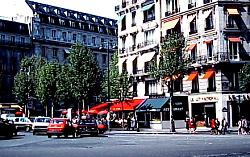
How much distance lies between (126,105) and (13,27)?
34521 millimetres

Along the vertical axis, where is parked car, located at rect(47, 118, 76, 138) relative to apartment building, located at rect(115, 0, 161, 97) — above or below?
below

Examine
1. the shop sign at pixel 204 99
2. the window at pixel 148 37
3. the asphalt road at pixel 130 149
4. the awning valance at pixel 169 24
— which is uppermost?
the awning valance at pixel 169 24

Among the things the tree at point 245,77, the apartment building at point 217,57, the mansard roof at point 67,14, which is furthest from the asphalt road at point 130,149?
the mansard roof at point 67,14

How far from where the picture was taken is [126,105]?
53.8 meters

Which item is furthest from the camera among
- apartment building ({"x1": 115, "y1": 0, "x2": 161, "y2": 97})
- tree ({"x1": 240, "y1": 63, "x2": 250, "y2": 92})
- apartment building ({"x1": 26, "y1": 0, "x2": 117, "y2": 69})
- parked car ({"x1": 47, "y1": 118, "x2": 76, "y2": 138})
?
apartment building ({"x1": 26, "y1": 0, "x2": 117, "y2": 69})

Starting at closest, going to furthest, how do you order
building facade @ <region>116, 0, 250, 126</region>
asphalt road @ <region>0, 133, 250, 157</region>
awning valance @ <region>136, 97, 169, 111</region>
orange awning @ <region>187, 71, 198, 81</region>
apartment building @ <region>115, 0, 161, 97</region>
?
asphalt road @ <region>0, 133, 250, 157</region> → building facade @ <region>116, 0, 250, 126</region> → orange awning @ <region>187, 71, 198, 81</region> → awning valance @ <region>136, 97, 169, 111</region> → apartment building @ <region>115, 0, 161, 97</region>

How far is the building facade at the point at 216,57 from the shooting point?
45.5m

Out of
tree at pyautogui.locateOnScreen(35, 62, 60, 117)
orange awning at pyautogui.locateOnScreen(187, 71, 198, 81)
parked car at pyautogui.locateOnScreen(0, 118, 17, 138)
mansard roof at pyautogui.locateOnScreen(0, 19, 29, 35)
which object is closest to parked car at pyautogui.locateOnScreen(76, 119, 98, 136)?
parked car at pyautogui.locateOnScreen(0, 118, 17, 138)

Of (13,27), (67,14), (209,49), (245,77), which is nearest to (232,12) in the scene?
(209,49)

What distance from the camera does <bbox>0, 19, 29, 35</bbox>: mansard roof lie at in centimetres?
7756

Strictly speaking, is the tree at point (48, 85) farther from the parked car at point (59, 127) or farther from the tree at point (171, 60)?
the parked car at point (59, 127)

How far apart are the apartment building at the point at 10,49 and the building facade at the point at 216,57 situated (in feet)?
128

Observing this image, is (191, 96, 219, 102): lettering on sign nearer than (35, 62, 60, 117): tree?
Yes

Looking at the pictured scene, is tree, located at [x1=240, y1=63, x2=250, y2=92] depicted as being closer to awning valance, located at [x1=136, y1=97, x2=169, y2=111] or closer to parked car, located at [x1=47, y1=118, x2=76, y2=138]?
awning valance, located at [x1=136, y1=97, x2=169, y2=111]
